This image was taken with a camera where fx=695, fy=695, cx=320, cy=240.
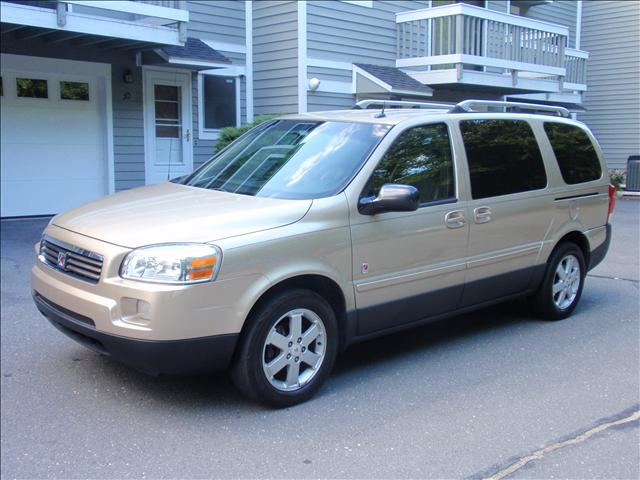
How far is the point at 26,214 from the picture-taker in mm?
11148

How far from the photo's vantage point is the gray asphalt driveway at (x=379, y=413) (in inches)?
146

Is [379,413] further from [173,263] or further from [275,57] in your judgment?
[275,57]

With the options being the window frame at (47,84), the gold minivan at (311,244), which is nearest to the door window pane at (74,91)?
the window frame at (47,84)

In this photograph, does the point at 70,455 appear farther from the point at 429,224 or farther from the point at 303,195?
the point at 429,224

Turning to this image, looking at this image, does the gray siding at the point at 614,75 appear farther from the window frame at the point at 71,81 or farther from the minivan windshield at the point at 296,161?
the minivan windshield at the point at 296,161

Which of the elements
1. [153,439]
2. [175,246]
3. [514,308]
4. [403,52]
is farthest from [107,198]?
[403,52]

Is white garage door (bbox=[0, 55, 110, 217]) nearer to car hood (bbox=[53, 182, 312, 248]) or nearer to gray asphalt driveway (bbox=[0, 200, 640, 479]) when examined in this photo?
gray asphalt driveway (bbox=[0, 200, 640, 479])

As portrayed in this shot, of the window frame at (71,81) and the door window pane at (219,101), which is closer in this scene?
the window frame at (71,81)

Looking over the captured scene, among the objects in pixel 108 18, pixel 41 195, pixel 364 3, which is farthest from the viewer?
pixel 364 3

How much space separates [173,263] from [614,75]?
2000 cm

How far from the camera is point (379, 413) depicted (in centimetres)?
433

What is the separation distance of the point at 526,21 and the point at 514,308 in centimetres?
1118

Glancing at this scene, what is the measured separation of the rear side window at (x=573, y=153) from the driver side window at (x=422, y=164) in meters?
1.51

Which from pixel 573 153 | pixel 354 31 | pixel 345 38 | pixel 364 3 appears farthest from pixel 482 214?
pixel 364 3
